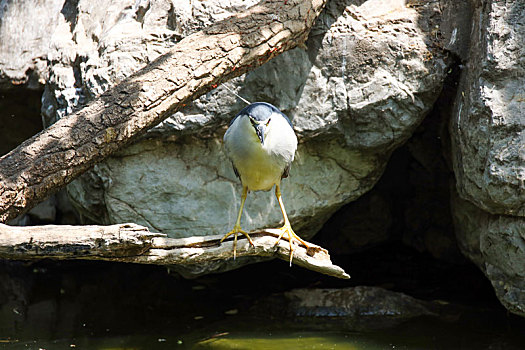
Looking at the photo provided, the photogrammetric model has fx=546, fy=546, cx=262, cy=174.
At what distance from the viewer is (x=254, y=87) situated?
154 inches

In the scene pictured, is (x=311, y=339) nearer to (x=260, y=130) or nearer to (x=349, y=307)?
(x=349, y=307)

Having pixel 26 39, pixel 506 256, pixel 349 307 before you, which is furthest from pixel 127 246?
pixel 26 39

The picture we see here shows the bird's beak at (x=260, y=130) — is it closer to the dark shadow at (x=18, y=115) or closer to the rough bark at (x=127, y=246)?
the rough bark at (x=127, y=246)

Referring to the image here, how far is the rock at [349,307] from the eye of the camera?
4.15 m

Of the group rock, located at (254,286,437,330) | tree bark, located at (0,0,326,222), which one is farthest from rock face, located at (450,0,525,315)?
tree bark, located at (0,0,326,222)

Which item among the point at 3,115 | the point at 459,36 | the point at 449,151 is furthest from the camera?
the point at 3,115

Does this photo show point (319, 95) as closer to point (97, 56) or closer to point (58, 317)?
point (97, 56)

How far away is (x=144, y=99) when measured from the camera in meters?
3.20

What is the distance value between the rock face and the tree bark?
1.16 metres

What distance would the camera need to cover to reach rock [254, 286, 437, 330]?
415cm

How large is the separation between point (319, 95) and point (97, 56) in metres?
1.60

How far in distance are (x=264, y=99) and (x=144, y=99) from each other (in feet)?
3.35

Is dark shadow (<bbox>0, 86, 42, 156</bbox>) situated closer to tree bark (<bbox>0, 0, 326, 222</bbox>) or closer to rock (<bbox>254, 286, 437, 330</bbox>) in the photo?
→ tree bark (<bbox>0, 0, 326, 222</bbox>)

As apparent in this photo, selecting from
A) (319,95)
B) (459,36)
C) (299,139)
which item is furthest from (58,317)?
(459,36)
